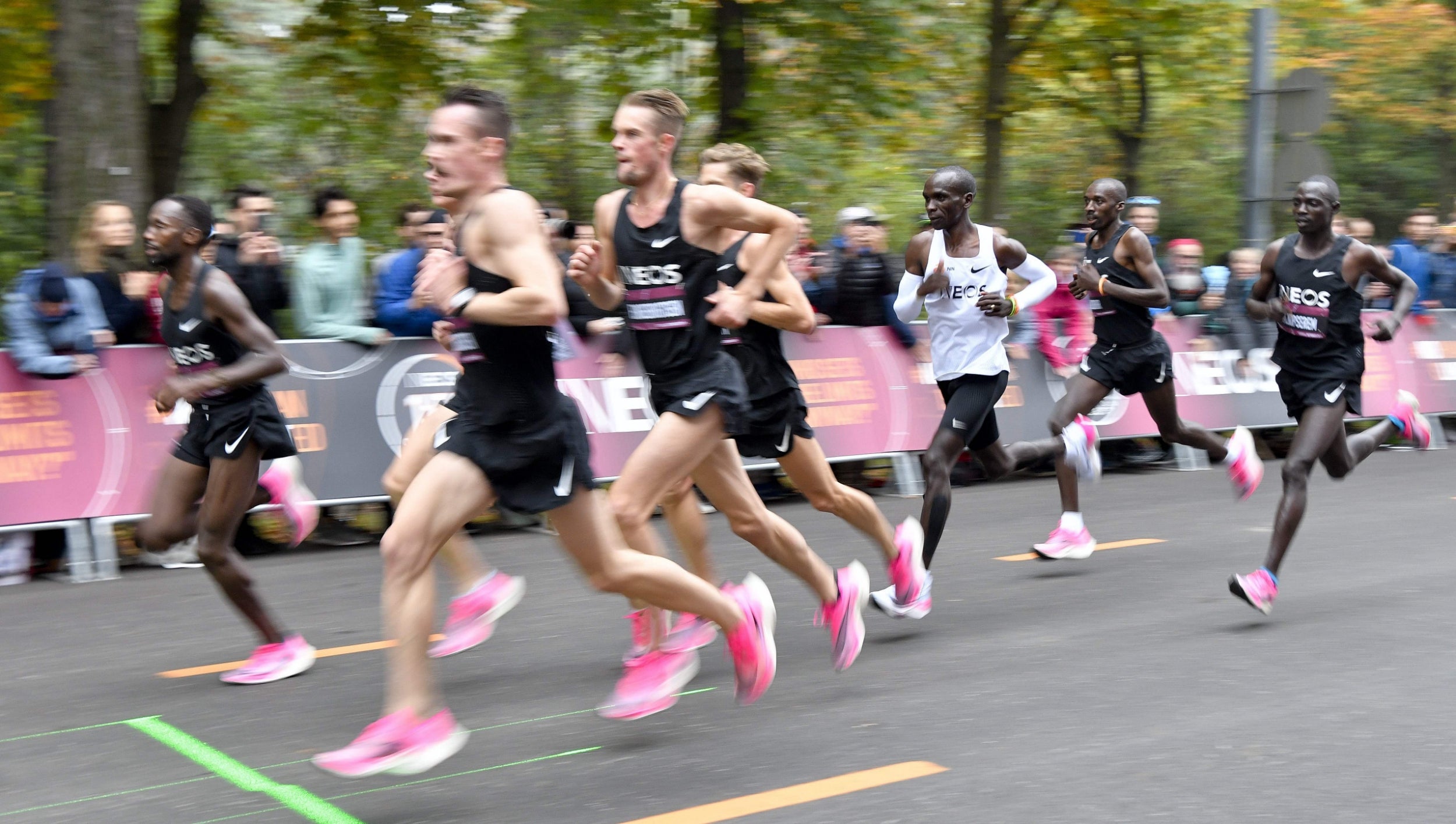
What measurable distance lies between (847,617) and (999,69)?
12.7 m

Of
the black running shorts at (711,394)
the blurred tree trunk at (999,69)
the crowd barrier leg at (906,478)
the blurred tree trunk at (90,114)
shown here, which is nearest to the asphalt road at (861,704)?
the black running shorts at (711,394)

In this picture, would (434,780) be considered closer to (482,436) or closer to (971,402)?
(482,436)

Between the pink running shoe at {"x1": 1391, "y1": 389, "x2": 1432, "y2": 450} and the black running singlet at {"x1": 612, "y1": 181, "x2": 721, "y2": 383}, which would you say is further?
the pink running shoe at {"x1": 1391, "y1": 389, "x2": 1432, "y2": 450}

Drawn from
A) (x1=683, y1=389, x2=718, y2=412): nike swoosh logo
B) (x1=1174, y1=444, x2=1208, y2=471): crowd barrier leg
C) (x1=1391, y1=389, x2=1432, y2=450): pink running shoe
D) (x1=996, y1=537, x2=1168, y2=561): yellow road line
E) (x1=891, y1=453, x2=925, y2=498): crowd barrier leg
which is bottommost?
(x1=1174, y1=444, x2=1208, y2=471): crowd barrier leg

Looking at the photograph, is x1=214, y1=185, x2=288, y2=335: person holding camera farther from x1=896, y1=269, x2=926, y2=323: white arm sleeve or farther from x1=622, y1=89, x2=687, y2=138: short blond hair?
x1=622, y1=89, x2=687, y2=138: short blond hair

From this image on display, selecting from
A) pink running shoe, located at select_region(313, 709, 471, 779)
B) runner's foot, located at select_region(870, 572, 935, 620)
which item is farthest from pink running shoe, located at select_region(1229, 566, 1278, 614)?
pink running shoe, located at select_region(313, 709, 471, 779)

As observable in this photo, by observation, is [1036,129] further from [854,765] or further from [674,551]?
[854,765]

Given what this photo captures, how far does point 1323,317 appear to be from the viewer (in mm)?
7117

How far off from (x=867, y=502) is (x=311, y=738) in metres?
2.44

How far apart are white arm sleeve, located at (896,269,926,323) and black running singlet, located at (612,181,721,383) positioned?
2.05m

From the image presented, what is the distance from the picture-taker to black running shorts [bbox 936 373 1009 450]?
275 inches

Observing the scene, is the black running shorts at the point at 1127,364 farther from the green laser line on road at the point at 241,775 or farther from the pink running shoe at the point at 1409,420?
the green laser line on road at the point at 241,775

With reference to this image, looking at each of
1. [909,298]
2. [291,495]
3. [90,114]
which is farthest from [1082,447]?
[90,114]

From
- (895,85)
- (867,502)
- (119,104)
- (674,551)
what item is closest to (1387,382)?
(895,85)
